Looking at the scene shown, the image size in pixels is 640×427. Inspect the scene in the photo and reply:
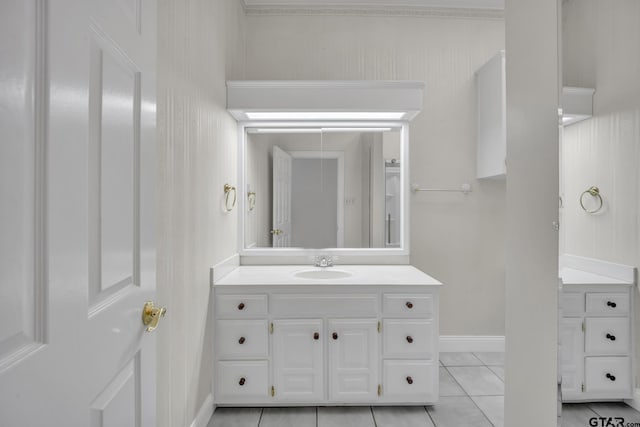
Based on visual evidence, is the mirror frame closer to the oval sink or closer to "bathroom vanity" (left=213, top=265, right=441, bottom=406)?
the oval sink

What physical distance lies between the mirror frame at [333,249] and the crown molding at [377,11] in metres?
0.93

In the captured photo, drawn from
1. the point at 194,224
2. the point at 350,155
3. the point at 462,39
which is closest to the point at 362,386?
the point at 194,224

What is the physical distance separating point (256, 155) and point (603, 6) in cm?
225

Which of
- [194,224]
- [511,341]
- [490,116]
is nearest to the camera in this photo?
[511,341]

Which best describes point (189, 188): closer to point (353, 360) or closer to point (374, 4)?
point (353, 360)

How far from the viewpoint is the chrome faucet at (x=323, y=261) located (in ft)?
8.61

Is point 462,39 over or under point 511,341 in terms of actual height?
over

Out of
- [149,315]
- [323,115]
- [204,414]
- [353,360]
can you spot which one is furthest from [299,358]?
[323,115]

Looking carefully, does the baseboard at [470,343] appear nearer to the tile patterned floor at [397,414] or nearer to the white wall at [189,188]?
the tile patterned floor at [397,414]

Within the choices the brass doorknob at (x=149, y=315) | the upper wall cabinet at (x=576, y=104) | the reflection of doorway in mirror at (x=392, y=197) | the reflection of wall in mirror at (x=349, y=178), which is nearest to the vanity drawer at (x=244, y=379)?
the reflection of wall in mirror at (x=349, y=178)

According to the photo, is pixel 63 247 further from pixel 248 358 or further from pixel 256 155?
pixel 256 155

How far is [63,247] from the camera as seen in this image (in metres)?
0.59

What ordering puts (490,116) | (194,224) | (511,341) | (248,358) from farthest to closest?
(490,116) < (248,358) < (194,224) < (511,341)

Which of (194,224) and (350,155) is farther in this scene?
(350,155)
